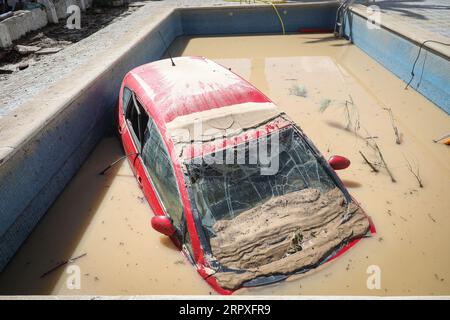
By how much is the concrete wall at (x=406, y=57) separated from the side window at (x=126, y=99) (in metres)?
5.95

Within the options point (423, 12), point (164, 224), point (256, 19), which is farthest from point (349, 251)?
point (256, 19)

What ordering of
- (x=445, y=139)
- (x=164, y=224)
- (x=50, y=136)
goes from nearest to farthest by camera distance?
(x=164, y=224), (x=50, y=136), (x=445, y=139)

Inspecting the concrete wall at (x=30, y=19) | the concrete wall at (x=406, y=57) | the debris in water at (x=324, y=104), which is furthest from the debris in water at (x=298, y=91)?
the concrete wall at (x=30, y=19)

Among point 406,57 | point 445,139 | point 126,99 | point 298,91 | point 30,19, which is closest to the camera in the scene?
point 126,99

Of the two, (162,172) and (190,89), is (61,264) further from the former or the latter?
(190,89)

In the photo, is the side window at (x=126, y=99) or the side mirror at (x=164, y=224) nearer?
the side mirror at (x=164, y=224)

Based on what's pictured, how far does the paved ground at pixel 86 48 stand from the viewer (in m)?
6.65

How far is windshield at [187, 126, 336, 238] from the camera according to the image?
3096mm

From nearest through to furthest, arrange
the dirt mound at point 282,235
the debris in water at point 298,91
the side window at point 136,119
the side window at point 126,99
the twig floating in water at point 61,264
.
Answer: the dirt mound at point 282,235 → the twig floating in water at point 61,264 → the side window at point 136,119 → the side window at point 126,99 → the debris in water at point 298,91

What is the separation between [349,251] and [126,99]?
360 centimetres

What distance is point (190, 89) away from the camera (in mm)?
3730

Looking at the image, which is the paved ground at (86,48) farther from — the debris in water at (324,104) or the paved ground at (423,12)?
the debris in water at (324,104)

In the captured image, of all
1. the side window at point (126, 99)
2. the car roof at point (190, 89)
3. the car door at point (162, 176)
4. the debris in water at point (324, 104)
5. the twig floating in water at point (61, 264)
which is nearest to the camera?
the car door at point (162, 176)

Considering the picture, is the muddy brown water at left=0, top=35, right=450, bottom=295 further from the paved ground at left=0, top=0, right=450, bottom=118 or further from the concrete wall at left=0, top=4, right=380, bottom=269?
the paved ground at left=0, top=0, right=450, bottom=118
